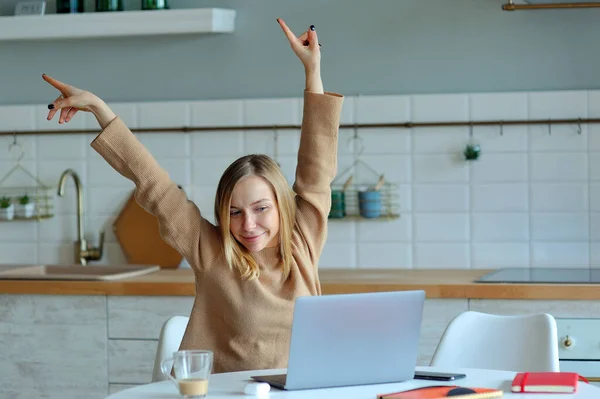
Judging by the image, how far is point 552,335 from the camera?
2.28 meters

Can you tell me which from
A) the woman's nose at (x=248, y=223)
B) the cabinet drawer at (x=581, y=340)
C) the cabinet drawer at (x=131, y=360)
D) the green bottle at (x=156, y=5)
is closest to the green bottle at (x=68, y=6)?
the green bottle at (x=156, y=5)

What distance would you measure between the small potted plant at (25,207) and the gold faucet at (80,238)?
14 centimetres

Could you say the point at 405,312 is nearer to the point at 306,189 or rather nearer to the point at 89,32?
the point at 306,189

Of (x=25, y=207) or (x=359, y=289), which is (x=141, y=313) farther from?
(x=25, y=207)

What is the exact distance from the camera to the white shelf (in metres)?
3.50

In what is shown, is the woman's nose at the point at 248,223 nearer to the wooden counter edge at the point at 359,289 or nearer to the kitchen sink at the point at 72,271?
the wooden counter edge at the point at 359,289

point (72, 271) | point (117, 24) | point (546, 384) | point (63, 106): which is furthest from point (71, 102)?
point (72, 271)

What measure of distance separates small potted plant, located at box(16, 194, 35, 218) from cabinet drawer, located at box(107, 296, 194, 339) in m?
0.77

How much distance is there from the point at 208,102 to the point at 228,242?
167cm

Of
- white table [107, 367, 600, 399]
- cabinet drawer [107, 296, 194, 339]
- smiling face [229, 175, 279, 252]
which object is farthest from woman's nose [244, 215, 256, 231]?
cabinet drawer [107, 296, 194, 339]

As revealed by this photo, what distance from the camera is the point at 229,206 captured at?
6.67 feet

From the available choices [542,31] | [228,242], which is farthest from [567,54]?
[228,242]

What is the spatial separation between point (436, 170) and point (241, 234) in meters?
1.61

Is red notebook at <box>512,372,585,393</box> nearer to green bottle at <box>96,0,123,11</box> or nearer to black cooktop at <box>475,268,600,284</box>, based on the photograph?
black cooktop at <box>475,268,600,284</box>
